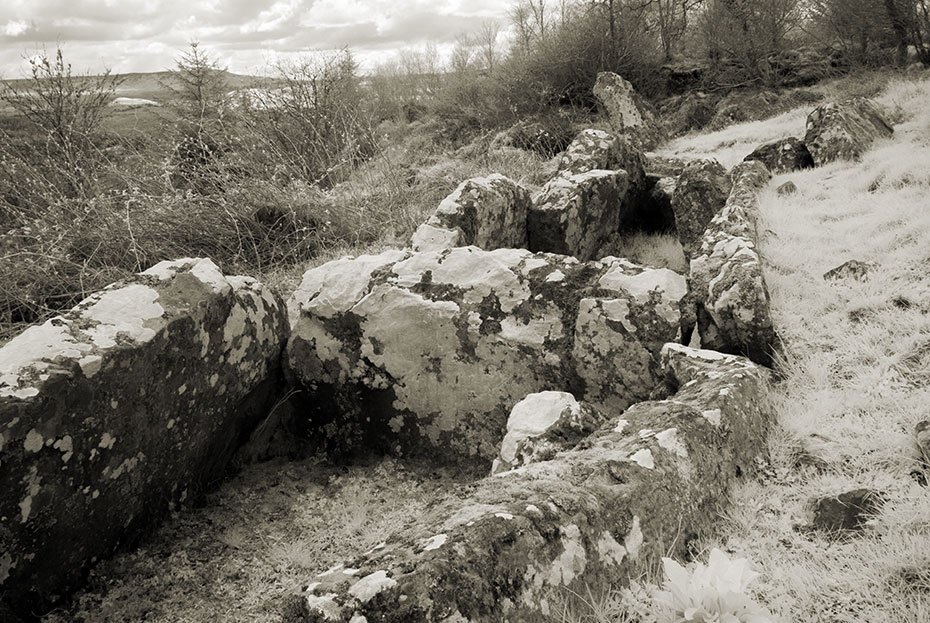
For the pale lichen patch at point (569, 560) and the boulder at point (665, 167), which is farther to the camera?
the boulder at point (665, 167)

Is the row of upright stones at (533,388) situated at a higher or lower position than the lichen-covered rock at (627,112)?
lower

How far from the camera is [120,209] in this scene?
20.6 ft

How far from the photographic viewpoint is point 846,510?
80.0 inches

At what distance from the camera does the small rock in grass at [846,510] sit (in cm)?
199

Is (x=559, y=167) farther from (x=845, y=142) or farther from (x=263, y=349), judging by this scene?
(x=263, y=349)

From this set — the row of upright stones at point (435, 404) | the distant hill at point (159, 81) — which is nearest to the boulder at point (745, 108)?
the distant hill at point (159, 81)

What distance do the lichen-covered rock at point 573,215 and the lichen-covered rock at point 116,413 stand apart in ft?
9.60

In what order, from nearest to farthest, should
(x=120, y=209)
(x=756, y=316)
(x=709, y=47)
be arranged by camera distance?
(x=756, y=316), (x=120, y=209), (x=709, y=47)

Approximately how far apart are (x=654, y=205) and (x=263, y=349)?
488cm

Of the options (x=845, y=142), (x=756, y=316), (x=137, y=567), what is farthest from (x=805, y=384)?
(x=845, y=142)

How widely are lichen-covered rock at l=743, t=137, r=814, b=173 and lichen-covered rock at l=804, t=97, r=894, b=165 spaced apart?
14 centimetres

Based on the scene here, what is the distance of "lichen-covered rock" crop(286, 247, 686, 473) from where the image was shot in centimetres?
325

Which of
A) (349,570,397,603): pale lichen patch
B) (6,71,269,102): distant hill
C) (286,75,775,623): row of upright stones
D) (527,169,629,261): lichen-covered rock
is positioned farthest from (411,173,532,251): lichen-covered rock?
(6,71,269,102): distant hill

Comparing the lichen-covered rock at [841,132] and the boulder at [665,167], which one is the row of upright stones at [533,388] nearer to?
the boulder at [665,167]
